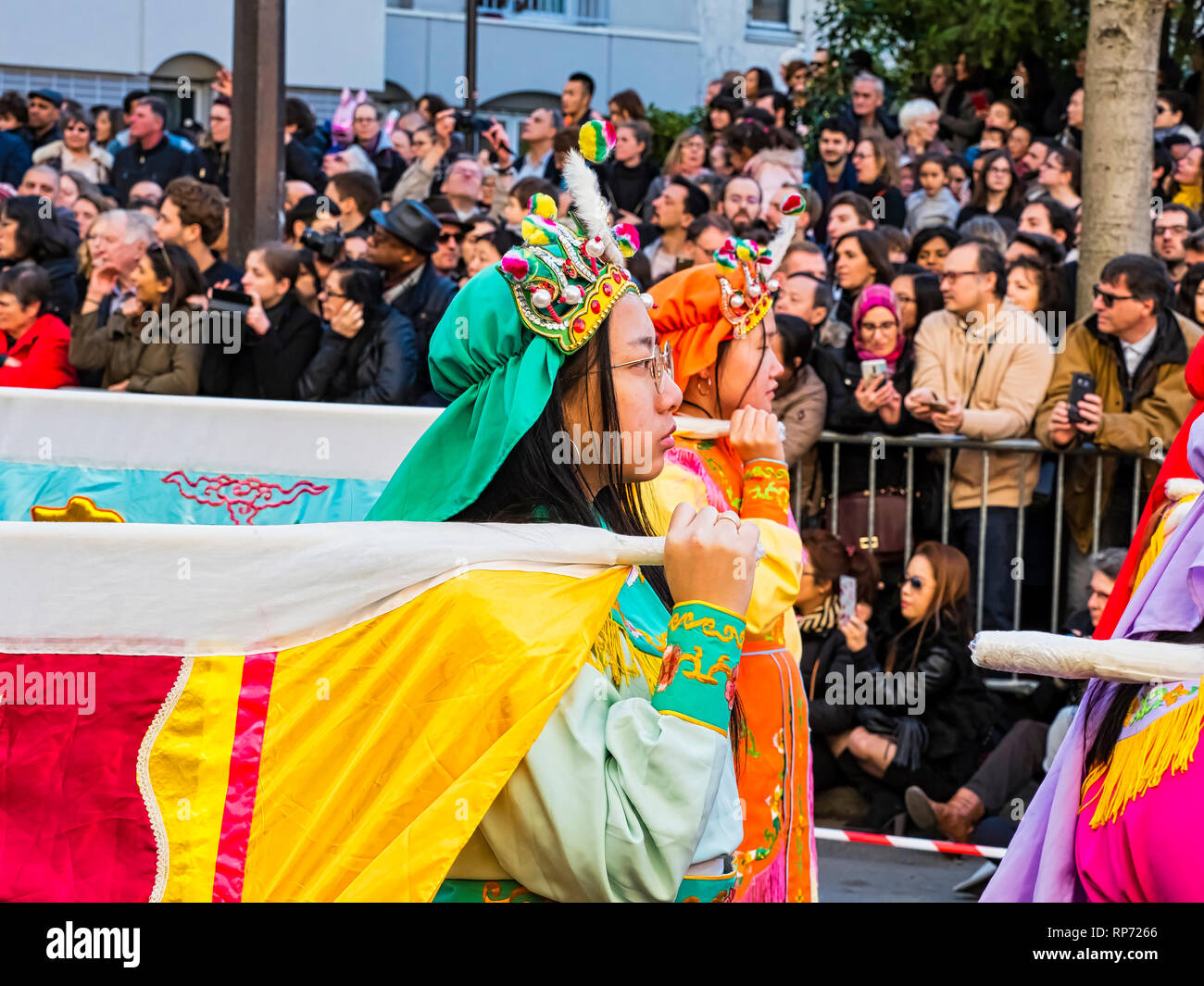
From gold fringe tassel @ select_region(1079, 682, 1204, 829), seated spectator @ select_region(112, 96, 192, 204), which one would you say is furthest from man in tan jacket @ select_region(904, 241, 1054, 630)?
seated spectator @ select_region(112, 96, 192, 204)

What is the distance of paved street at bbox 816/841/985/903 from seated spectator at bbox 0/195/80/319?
16.6ft

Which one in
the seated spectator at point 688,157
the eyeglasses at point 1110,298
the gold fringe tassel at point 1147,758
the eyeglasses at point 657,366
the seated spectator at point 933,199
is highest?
the seated spectator at point 688,157

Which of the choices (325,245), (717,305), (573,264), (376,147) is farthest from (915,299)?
(376,147)

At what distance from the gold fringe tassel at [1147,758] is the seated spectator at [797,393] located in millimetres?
3893

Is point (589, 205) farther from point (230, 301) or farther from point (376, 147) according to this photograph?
point (376, 147)

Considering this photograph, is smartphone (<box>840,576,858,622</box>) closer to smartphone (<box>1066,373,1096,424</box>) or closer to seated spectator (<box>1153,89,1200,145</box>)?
smartphone (<box>1066,373,1096,424</box>)

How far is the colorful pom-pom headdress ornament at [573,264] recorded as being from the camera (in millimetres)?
2498

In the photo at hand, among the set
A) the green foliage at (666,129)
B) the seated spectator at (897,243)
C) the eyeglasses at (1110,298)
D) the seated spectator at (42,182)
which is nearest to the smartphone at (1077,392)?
the eyeglasses at (1110,298)

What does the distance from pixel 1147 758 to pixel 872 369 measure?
413cm

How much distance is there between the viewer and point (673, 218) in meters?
8.42

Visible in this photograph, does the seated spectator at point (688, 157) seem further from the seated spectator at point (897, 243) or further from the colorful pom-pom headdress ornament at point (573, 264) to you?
the colorful pom-pom headdress ornament at point (573, 264)

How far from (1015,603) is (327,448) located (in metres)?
2.98

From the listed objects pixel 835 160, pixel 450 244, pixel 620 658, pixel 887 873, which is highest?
pixel 835 160

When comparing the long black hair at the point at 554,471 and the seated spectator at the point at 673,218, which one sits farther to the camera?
the seated spectator at the point at 673,218
